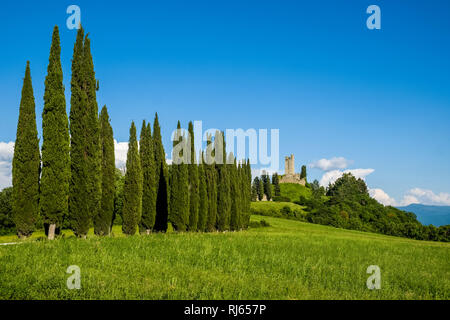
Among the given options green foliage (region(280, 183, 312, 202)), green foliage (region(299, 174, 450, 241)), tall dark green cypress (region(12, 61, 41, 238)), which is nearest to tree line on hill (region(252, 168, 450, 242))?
green foliage (region(299, 174, 450, 241))

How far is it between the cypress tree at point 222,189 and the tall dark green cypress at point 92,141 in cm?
2015

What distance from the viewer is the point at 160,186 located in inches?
1287

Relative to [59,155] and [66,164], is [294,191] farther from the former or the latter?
[59,155]

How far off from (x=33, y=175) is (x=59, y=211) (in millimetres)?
3015

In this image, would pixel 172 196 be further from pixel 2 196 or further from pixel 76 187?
pixel 2 196

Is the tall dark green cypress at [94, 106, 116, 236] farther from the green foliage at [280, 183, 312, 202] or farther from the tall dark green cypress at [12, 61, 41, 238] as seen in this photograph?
the green foliage at [280, 183, 312, 202]

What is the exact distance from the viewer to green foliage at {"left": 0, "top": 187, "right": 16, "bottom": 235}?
40875 mm

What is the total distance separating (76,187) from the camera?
728 inches

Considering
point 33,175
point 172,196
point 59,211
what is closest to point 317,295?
point 59,211

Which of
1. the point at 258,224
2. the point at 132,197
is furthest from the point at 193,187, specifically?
the point at 258,224

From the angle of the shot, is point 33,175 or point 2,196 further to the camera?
point 2,196

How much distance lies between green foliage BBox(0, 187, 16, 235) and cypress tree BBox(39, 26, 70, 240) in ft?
90.1

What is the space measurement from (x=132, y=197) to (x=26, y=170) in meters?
10.0
